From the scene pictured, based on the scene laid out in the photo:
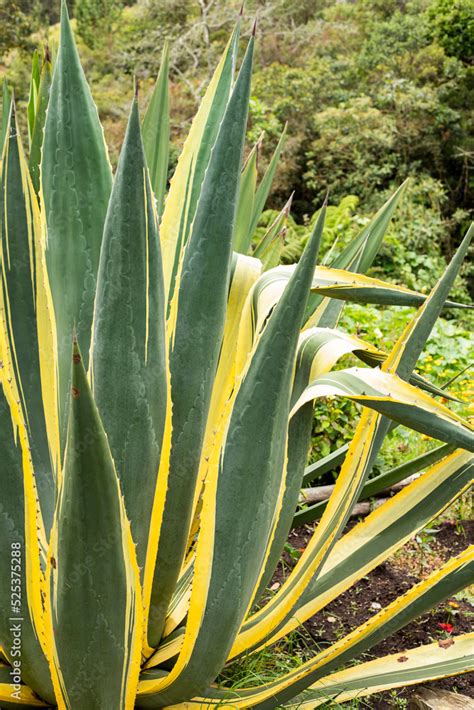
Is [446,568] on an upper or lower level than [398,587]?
upper

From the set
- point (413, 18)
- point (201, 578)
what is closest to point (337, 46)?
point (413, 18)

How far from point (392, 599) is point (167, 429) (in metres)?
1.20

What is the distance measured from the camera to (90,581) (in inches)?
31.0

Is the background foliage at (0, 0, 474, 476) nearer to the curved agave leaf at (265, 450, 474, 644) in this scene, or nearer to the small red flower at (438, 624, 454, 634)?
the small red flower at (438, 624, 454, 634)

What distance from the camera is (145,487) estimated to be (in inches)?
35.8

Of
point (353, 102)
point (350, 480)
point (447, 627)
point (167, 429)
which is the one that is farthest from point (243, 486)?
point (353, 102)

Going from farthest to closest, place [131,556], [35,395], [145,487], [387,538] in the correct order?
1. [387,538]
2. [35,395]
3. [145,487]
4. [131,556]

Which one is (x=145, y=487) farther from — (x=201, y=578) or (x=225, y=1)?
(x=225, y=1)

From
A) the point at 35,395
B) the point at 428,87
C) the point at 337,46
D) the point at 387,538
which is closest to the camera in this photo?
the point at 35,395

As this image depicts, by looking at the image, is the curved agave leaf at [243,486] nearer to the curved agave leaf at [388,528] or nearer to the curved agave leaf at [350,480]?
the curved agave leaf at [350,480]

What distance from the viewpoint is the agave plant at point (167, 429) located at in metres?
0.82

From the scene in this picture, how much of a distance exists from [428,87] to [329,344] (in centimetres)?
1039

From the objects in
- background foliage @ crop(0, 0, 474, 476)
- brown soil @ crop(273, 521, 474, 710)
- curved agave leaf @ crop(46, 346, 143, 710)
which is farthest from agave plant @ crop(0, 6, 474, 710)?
background foliage @ crop(0, 0, 474, 476)

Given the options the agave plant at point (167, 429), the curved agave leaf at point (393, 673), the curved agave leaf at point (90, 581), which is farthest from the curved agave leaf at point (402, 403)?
the curved agave leaf at point (393, 673)
